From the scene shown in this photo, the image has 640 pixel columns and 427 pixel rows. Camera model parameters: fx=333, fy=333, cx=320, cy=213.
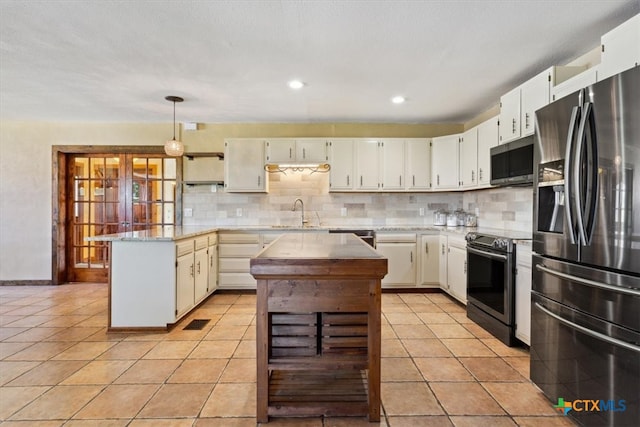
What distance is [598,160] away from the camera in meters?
1.59

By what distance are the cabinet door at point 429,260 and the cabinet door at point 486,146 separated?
3.16 feet

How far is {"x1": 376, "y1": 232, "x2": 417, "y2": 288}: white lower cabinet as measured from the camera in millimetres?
4406

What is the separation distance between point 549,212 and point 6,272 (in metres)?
6.63

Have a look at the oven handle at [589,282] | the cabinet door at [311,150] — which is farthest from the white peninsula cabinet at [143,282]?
the oven handle at [589,282]

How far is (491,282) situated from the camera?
3.00m

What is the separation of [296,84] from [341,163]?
1.51 meters

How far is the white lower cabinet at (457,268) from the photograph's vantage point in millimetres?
3688

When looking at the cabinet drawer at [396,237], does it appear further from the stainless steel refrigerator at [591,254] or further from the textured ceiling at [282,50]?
the stainless steel refrigerator at [591,254]

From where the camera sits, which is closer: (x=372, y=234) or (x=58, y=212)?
(x=372, y=234)

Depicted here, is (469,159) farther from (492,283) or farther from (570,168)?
(570,168)

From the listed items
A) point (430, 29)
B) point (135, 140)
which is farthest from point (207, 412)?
point (135, 140)

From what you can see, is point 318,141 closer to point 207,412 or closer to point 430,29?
point 430,29

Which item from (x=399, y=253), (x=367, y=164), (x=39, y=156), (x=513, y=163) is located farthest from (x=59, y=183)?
(x=513, y=163)

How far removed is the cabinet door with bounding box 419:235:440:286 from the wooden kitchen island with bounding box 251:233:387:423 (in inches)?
109
